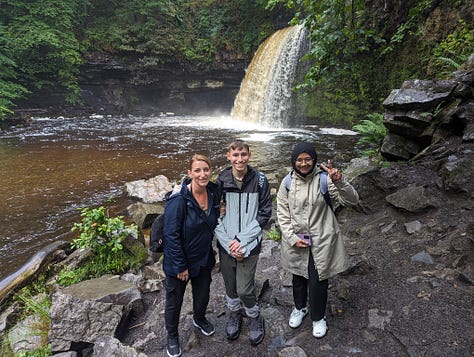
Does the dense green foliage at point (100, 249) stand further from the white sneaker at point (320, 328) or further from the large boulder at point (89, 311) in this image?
the white sneaker at point (320, 328)

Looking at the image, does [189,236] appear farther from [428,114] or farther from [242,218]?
[428,114]

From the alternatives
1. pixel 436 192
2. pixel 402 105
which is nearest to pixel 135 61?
pixel 402 105

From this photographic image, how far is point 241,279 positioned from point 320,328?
822 millimetres

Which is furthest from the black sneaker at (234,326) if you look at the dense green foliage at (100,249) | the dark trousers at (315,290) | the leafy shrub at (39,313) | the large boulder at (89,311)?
the dense green foliage at (100,249)

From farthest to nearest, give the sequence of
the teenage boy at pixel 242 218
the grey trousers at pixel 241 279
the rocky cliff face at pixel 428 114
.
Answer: the rocky cliff face at pixel 428 114 → the grey trousers at pixel 241 279 → the teenage boy at pixel 242 218

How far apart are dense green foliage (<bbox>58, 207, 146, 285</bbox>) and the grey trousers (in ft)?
6.26

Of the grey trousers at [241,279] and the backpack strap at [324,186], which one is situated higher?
the backpack strap at [324,186]

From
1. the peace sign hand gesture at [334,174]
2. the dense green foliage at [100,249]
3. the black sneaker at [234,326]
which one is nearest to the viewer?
the peace sign hand gesture at [334,174]

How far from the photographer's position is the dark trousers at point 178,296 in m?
2.64

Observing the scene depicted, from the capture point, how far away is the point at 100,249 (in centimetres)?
418

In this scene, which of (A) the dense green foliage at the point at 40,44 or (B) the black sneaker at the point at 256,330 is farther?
(A) the dense green foliage at the point at 40,44

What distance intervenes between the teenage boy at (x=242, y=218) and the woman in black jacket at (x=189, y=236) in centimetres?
12

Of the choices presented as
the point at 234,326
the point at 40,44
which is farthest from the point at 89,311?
the point at 40,44

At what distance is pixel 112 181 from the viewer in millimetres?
8422
